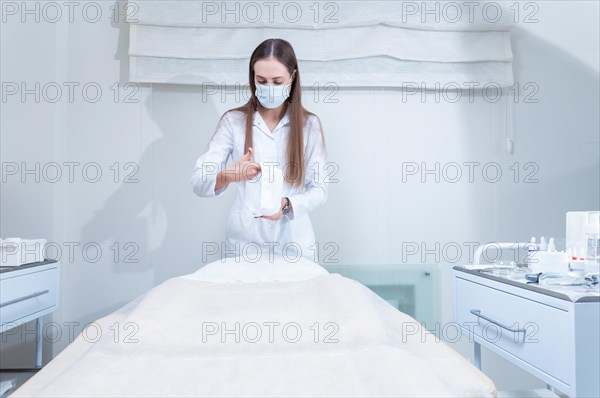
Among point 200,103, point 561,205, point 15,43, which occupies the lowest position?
point 561,205

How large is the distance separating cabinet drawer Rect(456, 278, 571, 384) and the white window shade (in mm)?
1175

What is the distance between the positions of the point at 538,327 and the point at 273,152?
109cm

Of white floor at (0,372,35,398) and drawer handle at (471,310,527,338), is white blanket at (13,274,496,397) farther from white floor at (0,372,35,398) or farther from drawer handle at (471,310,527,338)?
white floor at (0,372,35,398)

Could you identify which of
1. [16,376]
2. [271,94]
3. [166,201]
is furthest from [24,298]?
[271,94]

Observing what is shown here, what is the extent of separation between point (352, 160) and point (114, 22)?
4.21ft

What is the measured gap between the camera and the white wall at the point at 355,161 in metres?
2.52

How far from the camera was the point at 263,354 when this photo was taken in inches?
38.6

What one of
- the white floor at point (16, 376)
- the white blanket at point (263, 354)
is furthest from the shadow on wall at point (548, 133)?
the white floor at point (16, 376)

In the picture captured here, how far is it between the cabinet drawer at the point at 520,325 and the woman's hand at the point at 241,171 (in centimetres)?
77

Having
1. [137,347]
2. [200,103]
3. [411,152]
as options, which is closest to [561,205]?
[411,152]

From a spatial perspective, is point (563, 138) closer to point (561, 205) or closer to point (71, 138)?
point (561, 205)

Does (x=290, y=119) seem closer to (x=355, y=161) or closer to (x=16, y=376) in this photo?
(x=355, y=161)

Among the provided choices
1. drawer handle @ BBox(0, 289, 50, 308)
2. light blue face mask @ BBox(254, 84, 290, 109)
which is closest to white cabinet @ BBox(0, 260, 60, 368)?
drawer handle @ BBox(0, 289, 50, 308)

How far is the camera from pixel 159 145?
2.52 meters
